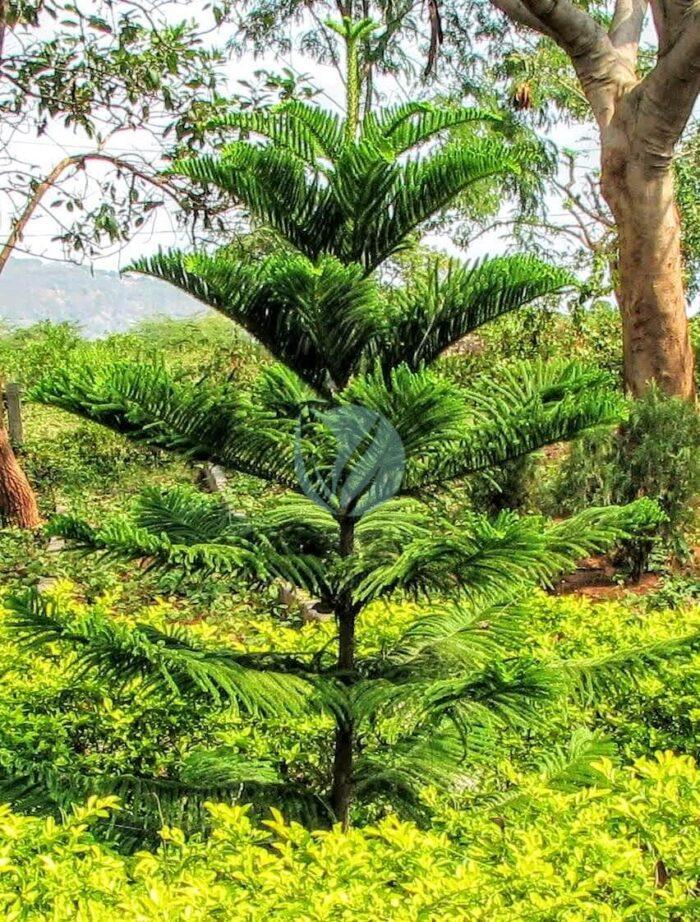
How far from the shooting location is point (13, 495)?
1021cm

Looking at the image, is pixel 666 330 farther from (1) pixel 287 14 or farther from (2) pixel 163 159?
(1) pixel 287 14

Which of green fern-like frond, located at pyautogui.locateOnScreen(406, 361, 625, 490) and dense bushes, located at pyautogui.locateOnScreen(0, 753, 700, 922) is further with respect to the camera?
green fern-like frond, located at pyautogui.locateOnScreen(406, 361, 625, 490)

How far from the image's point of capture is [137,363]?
2.90m

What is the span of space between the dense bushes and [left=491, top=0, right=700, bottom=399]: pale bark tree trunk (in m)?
6.83

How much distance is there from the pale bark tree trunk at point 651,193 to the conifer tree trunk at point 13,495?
5859mm

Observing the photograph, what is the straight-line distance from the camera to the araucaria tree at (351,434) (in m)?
2.78

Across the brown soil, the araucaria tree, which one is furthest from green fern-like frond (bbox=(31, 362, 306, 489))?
the brown soil

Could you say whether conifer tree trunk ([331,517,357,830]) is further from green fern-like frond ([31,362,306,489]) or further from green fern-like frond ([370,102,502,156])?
green fern-like frond ([370,102,502,156])

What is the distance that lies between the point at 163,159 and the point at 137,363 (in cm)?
718

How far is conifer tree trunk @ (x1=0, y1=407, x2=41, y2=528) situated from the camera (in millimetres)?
10156

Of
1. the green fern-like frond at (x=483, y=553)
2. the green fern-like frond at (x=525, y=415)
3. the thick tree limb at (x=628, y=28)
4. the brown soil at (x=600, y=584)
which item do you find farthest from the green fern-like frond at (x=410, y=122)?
the thick tree limb at (x=628, y=28)

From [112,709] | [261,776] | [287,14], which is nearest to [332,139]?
[261,776]

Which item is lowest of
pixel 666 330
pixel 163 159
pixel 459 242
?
pixel 666 330

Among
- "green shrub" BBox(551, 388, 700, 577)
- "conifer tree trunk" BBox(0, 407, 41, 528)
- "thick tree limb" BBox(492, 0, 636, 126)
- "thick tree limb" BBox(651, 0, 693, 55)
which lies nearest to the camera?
"green shrub" BBox(551, 388, 700, 577)
